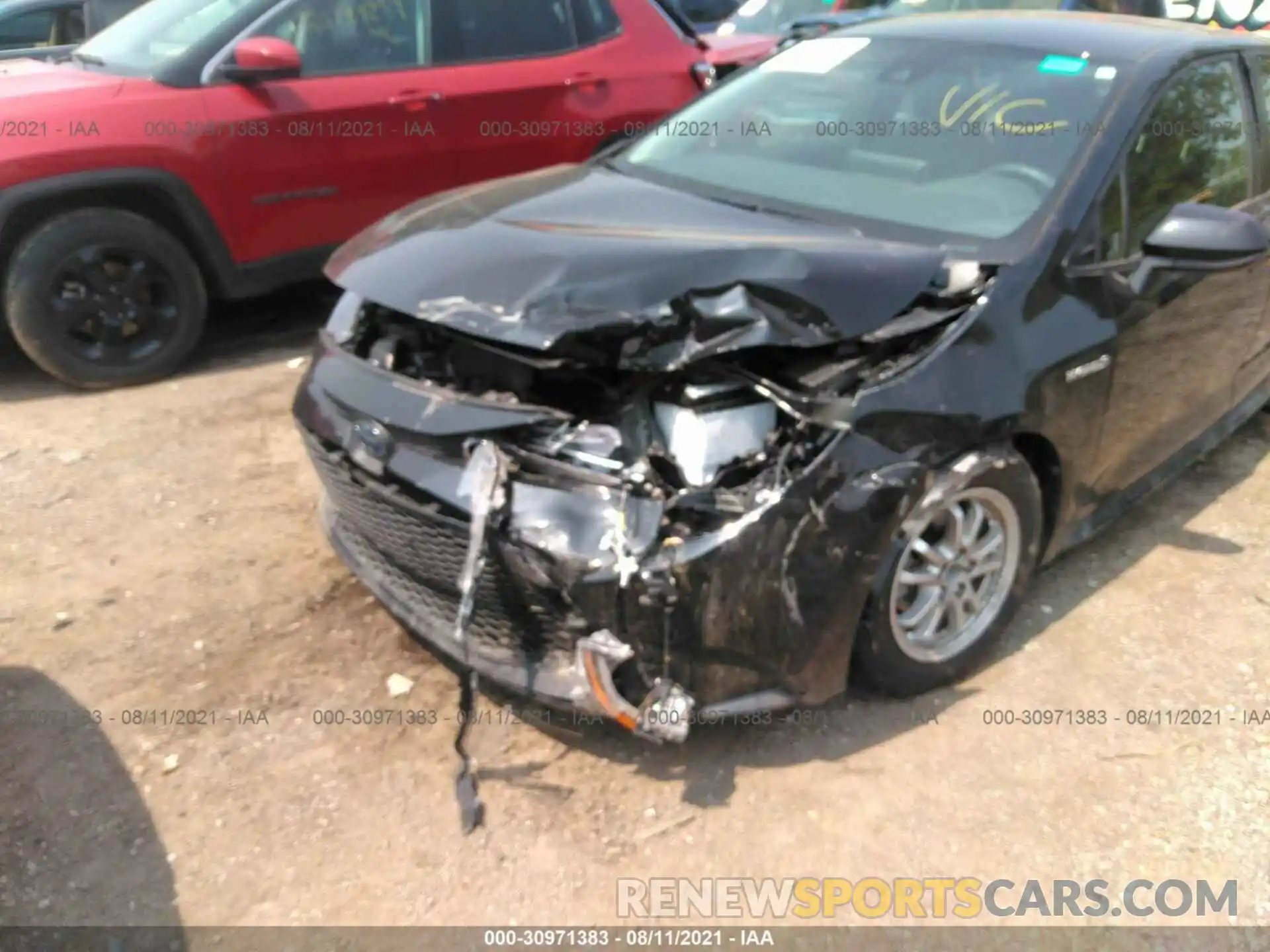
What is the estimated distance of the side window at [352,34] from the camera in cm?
459

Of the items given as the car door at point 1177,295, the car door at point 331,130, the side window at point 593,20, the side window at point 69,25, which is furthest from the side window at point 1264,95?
the side window at point 69,25

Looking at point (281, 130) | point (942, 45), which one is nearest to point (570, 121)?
point (281, 130)

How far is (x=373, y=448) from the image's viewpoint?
2.40m

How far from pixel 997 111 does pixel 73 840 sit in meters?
3.14

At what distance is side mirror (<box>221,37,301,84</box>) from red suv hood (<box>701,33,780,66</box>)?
251 centimetres

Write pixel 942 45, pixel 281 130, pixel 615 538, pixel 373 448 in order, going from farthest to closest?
pixel 281 130 → pixel 942 45 → pixel 373 448 → pixel 615 538

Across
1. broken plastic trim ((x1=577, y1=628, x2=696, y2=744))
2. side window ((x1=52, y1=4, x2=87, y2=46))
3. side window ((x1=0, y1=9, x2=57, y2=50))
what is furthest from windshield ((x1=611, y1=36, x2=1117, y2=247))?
side window ((x1=0, y1=9, x2=57, y2=50))

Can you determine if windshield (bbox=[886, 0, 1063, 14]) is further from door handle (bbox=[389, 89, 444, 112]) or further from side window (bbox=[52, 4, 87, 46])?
side window (bbox=[52, 4, 87, 46])

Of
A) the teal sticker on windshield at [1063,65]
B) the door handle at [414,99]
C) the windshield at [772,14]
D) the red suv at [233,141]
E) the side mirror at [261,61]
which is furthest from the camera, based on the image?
the windshield at [772,14]

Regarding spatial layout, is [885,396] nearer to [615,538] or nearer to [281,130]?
[615,538]

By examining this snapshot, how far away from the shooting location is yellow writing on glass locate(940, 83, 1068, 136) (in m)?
2.87

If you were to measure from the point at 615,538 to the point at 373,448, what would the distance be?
696 millimetres

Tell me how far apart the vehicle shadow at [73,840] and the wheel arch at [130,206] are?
2313mm

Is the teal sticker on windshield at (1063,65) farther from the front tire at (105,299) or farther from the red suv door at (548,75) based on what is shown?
the front tire at (105,299)
